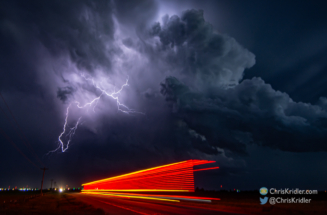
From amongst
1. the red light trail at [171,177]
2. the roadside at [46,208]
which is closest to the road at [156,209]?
the roadside at [46,208]

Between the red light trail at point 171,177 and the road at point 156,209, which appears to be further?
the red light trail at point 171,177

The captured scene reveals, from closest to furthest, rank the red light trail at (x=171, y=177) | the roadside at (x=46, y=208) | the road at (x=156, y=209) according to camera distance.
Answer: the roadside at (x=46, y=208) → the road at (x=156, y=209) → the red light trail at (x=171, y=177)

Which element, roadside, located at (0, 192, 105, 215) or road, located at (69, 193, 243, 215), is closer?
roadside, located at (0, 192, 105, 215)

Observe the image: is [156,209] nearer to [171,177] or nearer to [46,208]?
[171,177]

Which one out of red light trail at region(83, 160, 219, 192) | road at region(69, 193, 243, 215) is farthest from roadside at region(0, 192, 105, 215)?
red light trail at region(83, 160, 219, 192)

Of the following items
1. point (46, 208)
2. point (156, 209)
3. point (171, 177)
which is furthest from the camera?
point (171, 177)

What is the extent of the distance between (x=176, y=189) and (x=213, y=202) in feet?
13.1

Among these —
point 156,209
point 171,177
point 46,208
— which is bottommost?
point 46,208

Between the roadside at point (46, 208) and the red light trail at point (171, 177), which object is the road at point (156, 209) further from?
the red light trail at point (171, 177)

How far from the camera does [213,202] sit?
21.9 meters

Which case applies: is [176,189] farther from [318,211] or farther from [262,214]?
[318,211]

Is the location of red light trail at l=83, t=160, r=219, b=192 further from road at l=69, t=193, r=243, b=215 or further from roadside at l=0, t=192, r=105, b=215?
roadside at l=0, t=192, r=105, b=215

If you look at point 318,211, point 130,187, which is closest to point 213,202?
point 318,211

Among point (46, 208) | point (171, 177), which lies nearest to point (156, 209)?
point (171, 177)
